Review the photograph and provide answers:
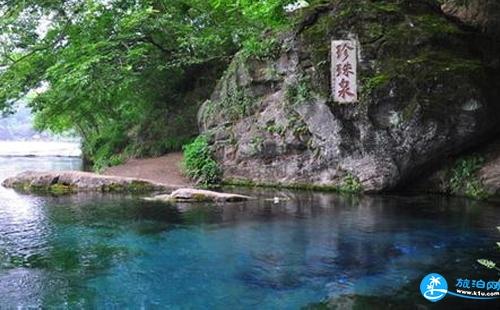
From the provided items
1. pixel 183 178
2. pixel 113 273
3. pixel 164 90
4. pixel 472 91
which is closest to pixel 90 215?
pixel 113 273

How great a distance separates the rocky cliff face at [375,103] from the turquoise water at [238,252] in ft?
6.45

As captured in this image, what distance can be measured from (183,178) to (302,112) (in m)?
5.05

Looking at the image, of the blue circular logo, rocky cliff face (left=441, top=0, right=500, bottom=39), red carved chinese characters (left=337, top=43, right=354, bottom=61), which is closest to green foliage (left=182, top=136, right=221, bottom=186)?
red carved chinese characters (left=337, top=43, right=354, bottom=61)

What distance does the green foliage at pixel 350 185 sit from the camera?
15039mm

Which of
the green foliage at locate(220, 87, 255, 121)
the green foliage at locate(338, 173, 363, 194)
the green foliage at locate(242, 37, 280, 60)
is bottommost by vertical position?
the green foliage at locate(338, 173, 363, 194)

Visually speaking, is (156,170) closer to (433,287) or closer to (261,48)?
(261,48)

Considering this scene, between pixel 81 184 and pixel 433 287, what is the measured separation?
1228cm

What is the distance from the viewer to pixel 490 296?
627 centimetres

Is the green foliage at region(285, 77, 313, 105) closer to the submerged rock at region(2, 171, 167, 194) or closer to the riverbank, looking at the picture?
the riverbank

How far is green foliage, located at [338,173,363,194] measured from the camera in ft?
49.3

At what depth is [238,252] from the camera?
849cm

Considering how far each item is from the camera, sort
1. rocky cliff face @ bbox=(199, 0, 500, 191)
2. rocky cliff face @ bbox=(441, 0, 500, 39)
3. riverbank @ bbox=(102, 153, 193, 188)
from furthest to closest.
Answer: riverbank @ bbox=(102, 153, 193, 188) < rocky cliff face @ bbox=(441, 0, 500, 39) < rocky cliff face @ bbox=(199, 0, 500, 191)

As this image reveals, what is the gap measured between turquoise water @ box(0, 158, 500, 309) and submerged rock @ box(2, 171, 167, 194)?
279cm

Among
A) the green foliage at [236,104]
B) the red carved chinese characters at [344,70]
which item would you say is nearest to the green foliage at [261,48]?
the green foliage at [236,104]
